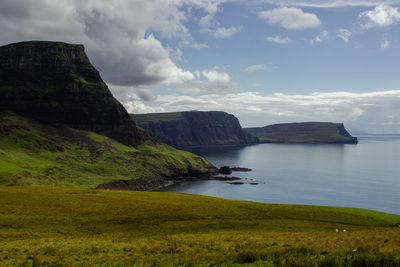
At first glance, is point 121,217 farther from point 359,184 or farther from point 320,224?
point 359,184

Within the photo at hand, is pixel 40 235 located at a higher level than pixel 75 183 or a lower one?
higher

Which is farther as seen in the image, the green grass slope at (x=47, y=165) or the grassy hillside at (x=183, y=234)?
the green grass slope at (x=47, y=165)

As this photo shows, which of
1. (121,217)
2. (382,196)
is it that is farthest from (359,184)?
(121,217)

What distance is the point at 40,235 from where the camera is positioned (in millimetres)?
35562

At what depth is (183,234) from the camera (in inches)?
1446

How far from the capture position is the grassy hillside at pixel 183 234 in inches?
850

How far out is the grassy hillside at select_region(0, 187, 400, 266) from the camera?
2158 cm

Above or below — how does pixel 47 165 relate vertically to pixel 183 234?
below

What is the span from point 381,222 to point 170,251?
4738cm

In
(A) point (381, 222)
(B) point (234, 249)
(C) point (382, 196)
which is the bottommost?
(C) point (382, 196)

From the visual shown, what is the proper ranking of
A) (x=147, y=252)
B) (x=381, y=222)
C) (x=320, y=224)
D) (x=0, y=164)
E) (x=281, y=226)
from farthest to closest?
(x=0, y=164)
(x=381, y=222)
(x=320, y=224)
(x=281, y=226)
(x=147, y=252)

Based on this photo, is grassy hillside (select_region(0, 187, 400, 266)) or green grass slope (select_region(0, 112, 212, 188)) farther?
green grass slope (select_region(0, 112, 212, 188))

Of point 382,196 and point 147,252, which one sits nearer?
point 147,252

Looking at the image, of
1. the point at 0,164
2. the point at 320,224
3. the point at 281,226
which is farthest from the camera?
the point at 0,164
